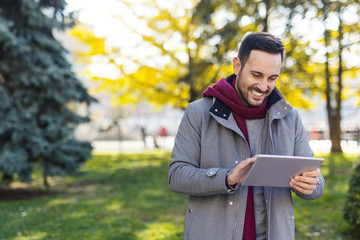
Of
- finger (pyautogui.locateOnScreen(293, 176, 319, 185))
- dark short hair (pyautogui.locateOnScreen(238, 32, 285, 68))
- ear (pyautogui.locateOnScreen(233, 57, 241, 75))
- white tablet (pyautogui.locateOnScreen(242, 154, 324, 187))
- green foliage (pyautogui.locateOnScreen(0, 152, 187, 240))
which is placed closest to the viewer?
white tablet (pyautogui.locateOnScreen(242, 154, 324, 187))

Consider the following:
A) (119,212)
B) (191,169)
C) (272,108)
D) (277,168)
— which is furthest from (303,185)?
(119,212)

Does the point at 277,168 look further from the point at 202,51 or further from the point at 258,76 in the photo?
the point at 202,51

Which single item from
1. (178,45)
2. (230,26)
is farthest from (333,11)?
(178,45)

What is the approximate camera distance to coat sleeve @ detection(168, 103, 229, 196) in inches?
68.3

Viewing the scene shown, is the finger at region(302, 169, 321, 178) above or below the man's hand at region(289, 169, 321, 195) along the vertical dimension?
above

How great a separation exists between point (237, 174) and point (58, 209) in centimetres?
573

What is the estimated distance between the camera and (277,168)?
1.63 metres

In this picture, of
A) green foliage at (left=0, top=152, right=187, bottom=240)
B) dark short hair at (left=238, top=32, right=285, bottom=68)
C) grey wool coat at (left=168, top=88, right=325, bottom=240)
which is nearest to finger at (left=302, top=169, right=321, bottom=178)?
grey wool coat at (left=168, top=88, right=325, bottom=240)

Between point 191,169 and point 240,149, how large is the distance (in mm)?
282

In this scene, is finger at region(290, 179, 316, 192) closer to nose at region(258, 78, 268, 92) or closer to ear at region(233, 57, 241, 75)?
nose at region(258, 78, 268, 92)

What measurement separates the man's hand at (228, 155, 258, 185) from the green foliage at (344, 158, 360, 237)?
3606 mm

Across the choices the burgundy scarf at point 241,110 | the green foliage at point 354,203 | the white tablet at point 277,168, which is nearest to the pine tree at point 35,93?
the green foliage at point 354,203

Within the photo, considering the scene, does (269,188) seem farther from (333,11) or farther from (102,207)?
(333,11)

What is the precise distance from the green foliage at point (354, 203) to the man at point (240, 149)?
126 inches
